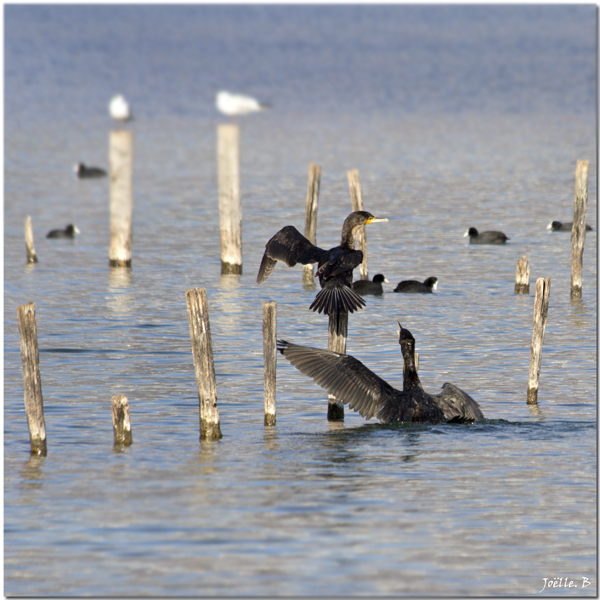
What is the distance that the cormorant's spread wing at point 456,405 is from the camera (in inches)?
507

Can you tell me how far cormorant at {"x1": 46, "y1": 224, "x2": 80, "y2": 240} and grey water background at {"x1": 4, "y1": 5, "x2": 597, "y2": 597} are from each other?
18 centimetres

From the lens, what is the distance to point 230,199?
845 inches

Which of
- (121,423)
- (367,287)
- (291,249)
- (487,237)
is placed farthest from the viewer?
(487,237)

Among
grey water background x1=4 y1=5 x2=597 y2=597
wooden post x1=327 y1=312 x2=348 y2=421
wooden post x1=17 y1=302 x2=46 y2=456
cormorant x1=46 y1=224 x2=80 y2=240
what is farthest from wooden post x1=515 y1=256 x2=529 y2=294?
cormorant x1=46 y1=224 x2=80 y2=240

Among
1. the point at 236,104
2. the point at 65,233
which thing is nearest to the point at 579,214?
the point at 65,233

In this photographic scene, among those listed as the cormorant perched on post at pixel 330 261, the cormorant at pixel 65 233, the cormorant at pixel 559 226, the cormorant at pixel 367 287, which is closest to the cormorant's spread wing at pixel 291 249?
the cormorant perched on post at pixel 330 261

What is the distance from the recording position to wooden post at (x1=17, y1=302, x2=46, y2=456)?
11195 mm

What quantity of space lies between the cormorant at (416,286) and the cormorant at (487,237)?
5.39 meters

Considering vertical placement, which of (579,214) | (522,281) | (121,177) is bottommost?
(522,281)

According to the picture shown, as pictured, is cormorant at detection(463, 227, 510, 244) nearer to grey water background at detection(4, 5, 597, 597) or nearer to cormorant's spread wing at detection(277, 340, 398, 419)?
grey water background at detection(4, 5, 597, 597)

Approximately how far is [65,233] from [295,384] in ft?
45.4

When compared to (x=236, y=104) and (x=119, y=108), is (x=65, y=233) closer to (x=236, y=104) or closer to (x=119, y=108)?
(x=236, y=104)

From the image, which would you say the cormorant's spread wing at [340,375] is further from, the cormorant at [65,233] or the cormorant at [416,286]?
the cormorant at [65,233]

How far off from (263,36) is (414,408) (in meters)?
96.2
